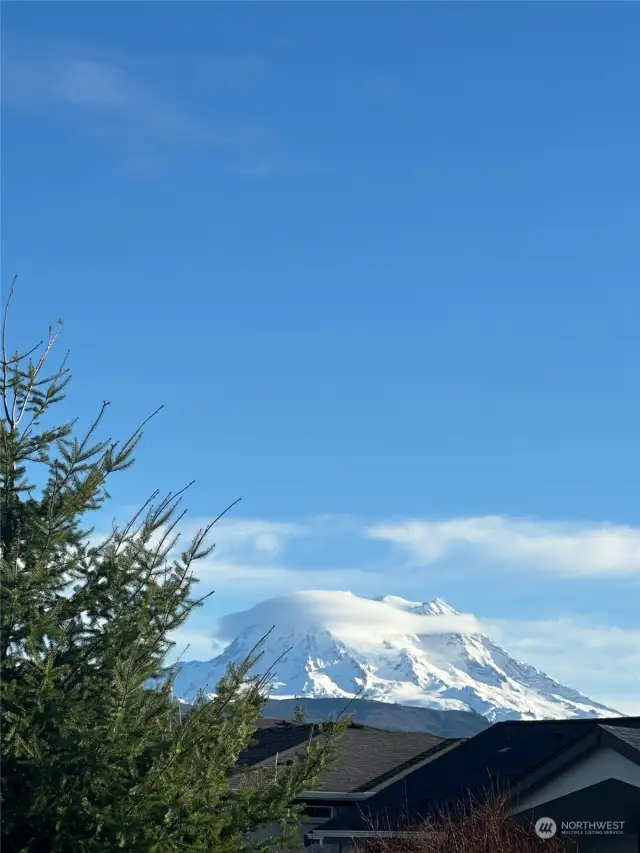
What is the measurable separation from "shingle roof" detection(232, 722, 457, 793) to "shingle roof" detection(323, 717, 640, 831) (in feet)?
11.2

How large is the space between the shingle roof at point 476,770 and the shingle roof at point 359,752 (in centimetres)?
343

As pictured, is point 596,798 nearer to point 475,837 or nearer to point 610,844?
point 610,844

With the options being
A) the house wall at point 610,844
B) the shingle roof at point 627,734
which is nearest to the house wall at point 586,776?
the shingle roof at point 627,734

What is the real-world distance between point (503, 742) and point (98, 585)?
18808mm

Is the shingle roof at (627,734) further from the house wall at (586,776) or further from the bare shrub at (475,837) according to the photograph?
the bare shrub at (475,837)

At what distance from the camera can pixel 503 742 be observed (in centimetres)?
2975

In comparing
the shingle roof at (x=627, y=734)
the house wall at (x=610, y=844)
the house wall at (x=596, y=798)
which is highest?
the shingle roof at (x=627, y=734)

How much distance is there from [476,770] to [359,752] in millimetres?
9526

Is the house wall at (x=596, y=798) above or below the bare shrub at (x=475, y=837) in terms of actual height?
above

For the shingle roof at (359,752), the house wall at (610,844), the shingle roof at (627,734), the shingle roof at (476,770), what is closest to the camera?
the house wall at (610,844)

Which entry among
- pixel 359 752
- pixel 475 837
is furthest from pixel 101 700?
pixel 359 752

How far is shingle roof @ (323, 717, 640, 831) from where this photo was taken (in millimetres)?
25141

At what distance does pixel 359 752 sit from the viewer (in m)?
36.5

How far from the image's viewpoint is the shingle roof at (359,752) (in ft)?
109
